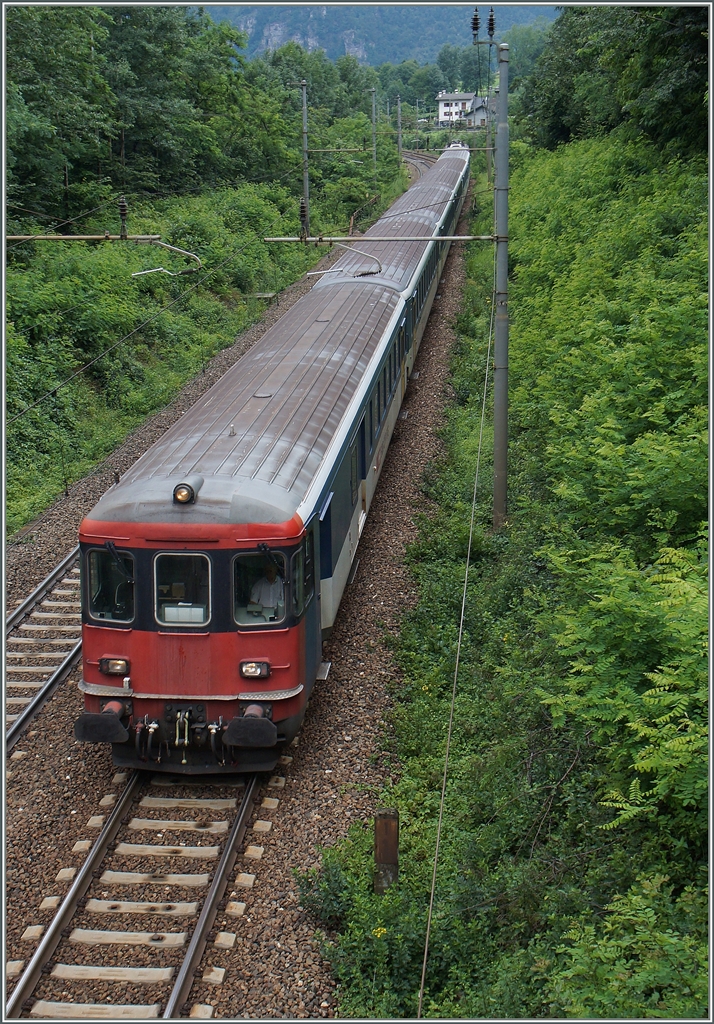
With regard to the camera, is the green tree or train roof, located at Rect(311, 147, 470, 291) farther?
the green tree

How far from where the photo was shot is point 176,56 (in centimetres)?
3338

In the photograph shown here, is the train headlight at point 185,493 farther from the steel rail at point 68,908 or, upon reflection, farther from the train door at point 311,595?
the steel rail at point 68,908

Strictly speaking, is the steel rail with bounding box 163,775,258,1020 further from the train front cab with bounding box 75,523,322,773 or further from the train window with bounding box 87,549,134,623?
the train window with bounding box 87,549,134,623

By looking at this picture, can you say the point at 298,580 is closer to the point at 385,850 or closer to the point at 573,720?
the point at 385,850

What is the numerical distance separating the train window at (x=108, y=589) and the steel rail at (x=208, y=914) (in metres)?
2.01

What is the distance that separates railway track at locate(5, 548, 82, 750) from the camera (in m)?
10.4

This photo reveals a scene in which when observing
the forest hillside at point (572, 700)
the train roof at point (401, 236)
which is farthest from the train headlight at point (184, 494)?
the train roof at point (401, 236)

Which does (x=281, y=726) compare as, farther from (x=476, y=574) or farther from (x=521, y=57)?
(x=521, y=57)

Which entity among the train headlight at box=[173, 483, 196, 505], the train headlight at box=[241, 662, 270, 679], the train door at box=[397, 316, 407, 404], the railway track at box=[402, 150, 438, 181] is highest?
the railway track at box=[402, 150, 438, 181]

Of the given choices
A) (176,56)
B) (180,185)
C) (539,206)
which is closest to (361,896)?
(539,206)

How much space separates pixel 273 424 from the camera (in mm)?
10141

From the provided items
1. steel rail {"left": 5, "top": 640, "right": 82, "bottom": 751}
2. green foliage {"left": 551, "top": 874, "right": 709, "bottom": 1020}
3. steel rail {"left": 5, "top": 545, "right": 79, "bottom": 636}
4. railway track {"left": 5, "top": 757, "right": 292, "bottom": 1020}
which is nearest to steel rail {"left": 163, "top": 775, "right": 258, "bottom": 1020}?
railway track {"left": 5, "top": 757, "right": 292, "bottom": 1020}

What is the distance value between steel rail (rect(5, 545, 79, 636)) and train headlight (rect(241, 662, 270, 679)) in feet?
15.7

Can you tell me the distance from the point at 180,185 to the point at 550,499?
25.9m
